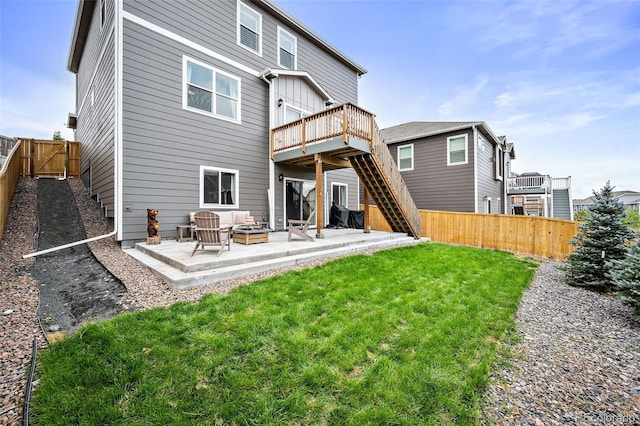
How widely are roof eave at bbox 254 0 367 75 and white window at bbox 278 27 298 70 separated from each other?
0.44 meters

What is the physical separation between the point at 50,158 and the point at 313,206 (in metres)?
12.1

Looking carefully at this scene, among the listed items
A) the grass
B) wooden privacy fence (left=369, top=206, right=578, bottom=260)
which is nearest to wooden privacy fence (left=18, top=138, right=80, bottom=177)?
the grass

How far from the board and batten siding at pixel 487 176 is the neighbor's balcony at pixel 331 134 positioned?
27.0 ft

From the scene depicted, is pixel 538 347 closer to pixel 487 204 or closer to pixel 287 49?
pixel 287 49

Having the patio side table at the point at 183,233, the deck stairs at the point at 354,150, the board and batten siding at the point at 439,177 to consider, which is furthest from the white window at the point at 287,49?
the board and batten siding at the point at 439,177

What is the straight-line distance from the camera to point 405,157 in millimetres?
16125

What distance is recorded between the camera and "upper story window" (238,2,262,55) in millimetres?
9492

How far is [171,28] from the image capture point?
792 cm

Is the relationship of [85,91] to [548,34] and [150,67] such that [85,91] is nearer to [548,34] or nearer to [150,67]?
[150,67]

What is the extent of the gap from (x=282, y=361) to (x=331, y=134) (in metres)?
6.77

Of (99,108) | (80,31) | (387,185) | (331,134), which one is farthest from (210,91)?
(80,31)

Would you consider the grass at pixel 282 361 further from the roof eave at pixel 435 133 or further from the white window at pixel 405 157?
the white window at pixel 405 157

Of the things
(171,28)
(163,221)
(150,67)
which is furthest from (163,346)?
(171,28)

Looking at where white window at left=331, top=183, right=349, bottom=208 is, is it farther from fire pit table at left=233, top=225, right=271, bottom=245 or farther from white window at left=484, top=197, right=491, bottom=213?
white window at left=484, top=197, right=491, bottom=213
